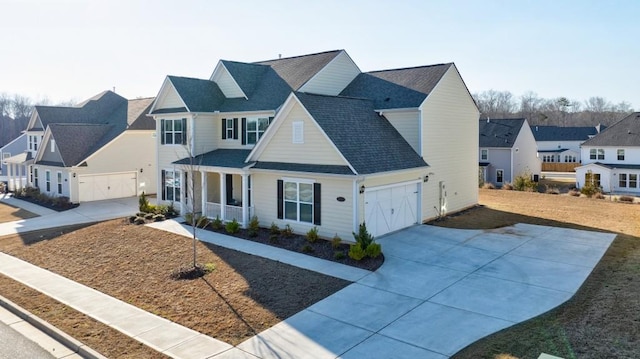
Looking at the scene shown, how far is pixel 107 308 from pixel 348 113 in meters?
12.9

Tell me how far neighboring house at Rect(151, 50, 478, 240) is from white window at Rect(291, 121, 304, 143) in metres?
0.04

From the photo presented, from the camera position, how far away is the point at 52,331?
11.0 metres

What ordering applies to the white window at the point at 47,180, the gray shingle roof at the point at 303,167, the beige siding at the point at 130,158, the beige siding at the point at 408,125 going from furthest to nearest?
the white window at the point at 47,180, the beige siding at the point at 130,158, the beige siding at the point at 408,125, the gray shingle roof at the point at 303,167

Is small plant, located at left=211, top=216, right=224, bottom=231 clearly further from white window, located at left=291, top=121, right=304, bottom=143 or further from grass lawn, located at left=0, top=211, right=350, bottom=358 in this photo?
white window, located at left=291, top=121, right=304, bottom=143

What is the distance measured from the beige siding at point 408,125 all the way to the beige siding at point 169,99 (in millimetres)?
12300

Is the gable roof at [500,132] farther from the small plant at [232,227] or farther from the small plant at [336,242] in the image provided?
the small plant at [336,242]

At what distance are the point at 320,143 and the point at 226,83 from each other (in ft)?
37.2

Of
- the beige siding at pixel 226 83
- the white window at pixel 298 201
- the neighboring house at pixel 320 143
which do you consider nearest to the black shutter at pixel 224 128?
the neighboring house at pixel 320 143

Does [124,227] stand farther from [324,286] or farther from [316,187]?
[324,286]

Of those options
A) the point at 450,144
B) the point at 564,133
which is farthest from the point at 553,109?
the point at 450,144

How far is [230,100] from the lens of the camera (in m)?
27.3

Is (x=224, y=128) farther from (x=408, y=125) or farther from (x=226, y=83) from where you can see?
(x=408, y=125)

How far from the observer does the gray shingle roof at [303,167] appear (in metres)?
17.9

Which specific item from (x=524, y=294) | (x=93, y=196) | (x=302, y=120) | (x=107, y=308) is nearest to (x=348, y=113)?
(x=302, y=120)
